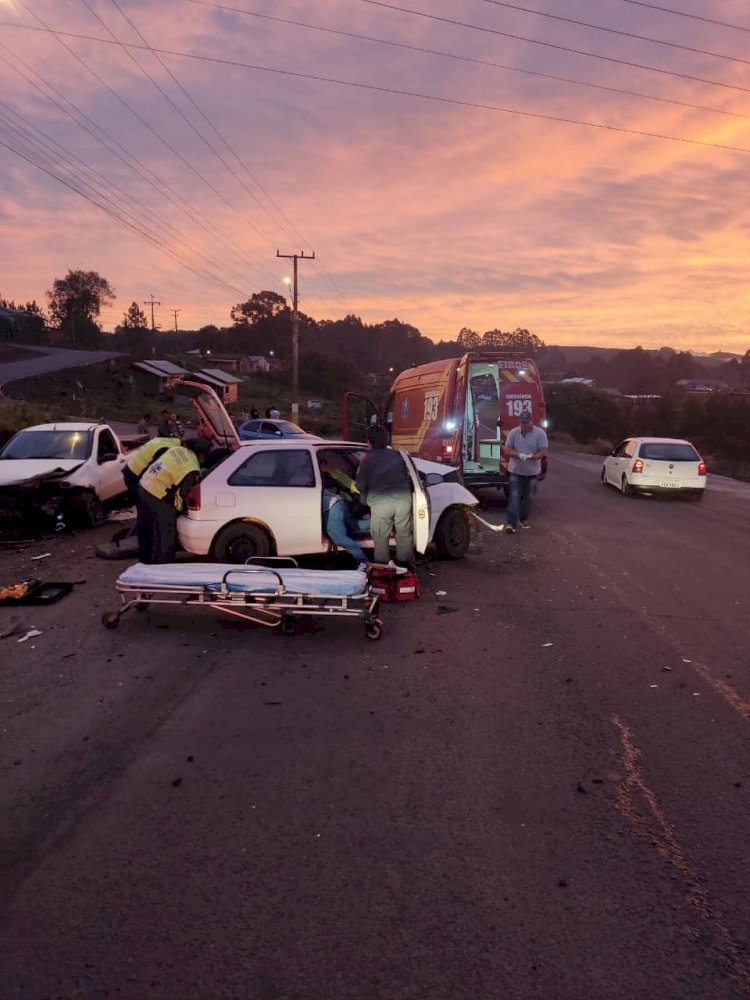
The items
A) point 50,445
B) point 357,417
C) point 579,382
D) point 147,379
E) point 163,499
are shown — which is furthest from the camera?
point 579,382

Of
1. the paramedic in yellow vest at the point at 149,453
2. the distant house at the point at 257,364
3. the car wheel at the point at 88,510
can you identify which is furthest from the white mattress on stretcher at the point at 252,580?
the distant house at the point at 257,364

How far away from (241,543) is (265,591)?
71.5 inches

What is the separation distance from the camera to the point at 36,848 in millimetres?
3309

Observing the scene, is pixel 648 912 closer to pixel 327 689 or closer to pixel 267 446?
pixel 327 689

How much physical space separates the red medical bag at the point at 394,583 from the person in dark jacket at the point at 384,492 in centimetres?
26

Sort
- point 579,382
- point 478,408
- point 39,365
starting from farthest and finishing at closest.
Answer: point 579,382
point 39,365
point 478,408

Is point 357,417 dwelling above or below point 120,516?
below

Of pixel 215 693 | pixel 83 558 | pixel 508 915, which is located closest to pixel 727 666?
pixel 508 915

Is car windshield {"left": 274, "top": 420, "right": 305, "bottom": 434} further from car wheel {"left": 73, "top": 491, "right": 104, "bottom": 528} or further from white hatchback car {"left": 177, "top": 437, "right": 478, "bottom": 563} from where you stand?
white hatchback car {"left": 177, "top": 437, "right": 478, "bottom": 563}

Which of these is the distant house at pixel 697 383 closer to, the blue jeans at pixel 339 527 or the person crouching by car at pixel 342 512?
the person crouching by car at pixel 342 512

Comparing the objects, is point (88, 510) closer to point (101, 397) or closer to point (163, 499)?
point (163, 499)

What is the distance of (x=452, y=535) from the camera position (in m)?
9.48

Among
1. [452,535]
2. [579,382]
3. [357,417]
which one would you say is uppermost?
[452,535]

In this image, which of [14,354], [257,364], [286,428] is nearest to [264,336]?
[257,364]
